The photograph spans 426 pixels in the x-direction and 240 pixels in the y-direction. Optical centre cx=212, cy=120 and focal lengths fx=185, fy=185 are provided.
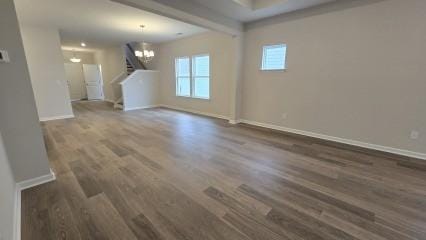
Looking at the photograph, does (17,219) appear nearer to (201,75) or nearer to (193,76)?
(201,75)

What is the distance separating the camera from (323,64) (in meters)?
3.64

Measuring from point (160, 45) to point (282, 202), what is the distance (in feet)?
24.2

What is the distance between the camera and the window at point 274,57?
423 cm

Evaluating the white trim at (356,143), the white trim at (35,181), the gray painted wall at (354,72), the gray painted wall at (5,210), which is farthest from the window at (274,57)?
the gray painted wall at (5,210)

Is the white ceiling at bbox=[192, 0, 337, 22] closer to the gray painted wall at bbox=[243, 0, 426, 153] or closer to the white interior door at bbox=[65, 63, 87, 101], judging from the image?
the gray painted wall at bbox=[243, 0, 426, 153]

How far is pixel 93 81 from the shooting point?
999 centimetres

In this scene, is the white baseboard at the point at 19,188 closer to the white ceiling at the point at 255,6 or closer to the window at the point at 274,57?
the white ceiling at the point at 255,6

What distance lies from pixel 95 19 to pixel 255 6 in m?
3.71

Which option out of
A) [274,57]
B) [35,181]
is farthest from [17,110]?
[274,57]

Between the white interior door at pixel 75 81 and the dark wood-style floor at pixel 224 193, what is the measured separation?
7788 mm

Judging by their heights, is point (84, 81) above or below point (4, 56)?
below

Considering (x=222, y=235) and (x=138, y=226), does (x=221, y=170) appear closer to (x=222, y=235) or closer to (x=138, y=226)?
(x=222, y=235)

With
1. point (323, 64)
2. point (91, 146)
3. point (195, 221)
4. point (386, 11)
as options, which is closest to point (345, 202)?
point (195, 221)

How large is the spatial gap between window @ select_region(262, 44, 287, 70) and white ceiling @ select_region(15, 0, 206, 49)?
2.26 metres
